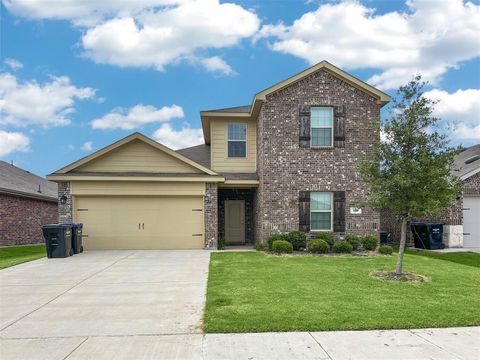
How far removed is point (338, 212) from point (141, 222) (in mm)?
7832

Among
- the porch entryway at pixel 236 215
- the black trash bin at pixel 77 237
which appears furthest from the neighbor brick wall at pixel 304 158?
the black trash bin at pixel 77 237

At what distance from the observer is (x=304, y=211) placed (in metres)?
14.7

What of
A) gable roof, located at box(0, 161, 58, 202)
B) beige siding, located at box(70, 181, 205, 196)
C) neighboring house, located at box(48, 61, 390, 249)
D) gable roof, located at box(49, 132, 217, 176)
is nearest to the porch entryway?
neighboring house, located at box(48, 61, 390, 249)

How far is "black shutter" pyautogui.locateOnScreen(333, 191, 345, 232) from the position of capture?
14688 millimetres

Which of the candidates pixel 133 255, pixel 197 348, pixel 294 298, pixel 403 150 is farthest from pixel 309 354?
pixel 133 255

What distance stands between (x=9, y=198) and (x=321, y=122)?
588 inches

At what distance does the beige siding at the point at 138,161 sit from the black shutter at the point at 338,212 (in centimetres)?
552

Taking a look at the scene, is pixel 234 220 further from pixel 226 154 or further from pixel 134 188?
pixel 134 188

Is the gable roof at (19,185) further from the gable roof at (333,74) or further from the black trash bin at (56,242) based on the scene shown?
the gable roof at (333,74)

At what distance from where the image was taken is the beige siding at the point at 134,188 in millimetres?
15086

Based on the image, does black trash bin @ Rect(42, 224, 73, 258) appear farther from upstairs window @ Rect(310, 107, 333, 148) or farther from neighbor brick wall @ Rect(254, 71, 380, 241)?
upstairs window @ Rect(310, 107, 333, 148)

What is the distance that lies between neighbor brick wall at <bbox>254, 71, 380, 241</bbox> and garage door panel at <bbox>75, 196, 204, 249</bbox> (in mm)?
3025

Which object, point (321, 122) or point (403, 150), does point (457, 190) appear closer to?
point (403, 150)

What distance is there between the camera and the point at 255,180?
1559 cm
